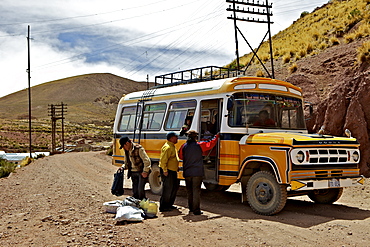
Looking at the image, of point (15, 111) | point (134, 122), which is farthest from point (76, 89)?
point (134, 122)

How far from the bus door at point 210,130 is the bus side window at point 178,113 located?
18.4 inches

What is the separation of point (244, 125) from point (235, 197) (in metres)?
3.08

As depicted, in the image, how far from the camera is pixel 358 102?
1463cm

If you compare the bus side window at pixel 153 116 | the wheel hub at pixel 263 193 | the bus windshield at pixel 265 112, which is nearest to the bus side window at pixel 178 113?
the bus side window at pixel 153 116

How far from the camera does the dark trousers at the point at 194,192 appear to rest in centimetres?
920

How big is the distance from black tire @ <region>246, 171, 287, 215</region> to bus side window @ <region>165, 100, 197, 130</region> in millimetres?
2952

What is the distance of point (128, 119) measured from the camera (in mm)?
14219

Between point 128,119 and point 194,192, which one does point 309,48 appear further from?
point 194,192

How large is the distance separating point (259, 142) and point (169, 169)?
217 centimetres

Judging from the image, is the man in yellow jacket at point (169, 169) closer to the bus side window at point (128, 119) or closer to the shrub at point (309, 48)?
the bus side window at point (128, 119)

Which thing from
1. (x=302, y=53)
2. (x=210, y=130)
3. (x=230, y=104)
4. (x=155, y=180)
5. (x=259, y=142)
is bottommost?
(x=155, y=180)

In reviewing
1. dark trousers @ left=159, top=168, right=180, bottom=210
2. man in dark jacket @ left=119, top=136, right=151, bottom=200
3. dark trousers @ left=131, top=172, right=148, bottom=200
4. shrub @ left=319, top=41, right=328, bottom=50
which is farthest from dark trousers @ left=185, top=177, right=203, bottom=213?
shrub @ left=319, top=41, right=328, bottom=50

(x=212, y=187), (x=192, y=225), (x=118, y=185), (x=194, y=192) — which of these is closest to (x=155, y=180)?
(x=212, y=187)

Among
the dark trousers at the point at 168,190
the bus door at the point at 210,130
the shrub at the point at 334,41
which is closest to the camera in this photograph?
the dark trousers at the point at 168,190
